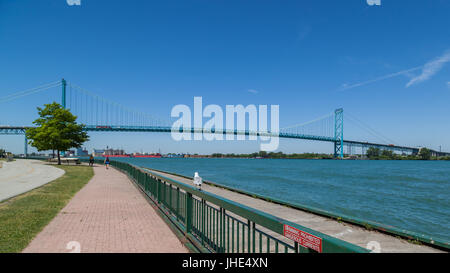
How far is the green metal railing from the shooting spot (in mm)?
2583

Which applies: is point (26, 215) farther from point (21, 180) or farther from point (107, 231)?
point (21, 180)

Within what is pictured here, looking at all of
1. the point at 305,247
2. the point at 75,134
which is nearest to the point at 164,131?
the point at 75,134

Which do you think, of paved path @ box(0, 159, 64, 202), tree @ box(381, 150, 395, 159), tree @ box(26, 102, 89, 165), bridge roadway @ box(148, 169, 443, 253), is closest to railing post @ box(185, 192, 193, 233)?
bridge roadway @ box(148, 169, 443, 253)

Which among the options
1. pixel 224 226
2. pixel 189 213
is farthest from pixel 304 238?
pixel 189 213

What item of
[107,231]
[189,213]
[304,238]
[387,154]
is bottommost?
[387,154]

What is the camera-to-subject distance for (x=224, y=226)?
4.11 meters

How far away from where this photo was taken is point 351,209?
17.0m

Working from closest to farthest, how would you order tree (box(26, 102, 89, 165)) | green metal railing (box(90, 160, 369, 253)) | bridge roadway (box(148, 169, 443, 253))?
green metal railing (box(90, 160, 369, 253)) → bridge roadway (box(148, 169, 443, 253)) → tree (box(26, 102, 89, 165))

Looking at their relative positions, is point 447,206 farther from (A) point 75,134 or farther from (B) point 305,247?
(A) point 75,134

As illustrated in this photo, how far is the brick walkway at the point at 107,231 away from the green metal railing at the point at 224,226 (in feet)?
1.24

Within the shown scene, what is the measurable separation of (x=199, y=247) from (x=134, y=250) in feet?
3.69

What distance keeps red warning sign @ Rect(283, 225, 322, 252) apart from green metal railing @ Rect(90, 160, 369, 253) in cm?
1

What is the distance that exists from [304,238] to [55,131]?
130 feet

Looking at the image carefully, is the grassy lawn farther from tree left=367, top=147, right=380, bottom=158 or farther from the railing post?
tree left=367, top=147, right=380, bottom=158
